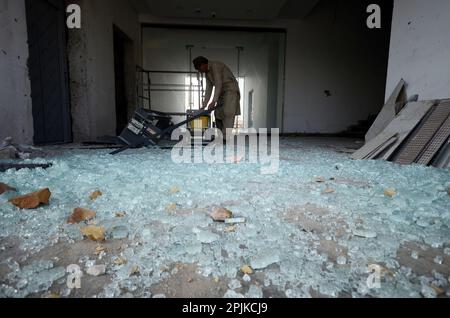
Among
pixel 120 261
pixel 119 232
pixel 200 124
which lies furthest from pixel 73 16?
pixel 120 261

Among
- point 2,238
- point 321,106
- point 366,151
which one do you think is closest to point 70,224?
point 2,238

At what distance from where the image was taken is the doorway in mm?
3898

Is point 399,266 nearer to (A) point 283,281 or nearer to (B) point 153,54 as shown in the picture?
(A) point 283,281

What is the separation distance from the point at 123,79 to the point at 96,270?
6996mm

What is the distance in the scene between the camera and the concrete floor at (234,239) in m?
0.81

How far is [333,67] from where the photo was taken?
27.0 ft

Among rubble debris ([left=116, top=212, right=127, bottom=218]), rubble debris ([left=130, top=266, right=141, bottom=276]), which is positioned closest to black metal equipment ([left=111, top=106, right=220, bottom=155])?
rubble debris ([left=116, top=212, right=127, bottom=218])

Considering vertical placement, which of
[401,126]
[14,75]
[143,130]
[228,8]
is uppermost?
[228,8]

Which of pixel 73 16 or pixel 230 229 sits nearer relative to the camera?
pixel 230 229

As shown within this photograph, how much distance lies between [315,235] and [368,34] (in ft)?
29.6

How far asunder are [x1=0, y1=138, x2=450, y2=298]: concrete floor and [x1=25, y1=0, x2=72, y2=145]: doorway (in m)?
2.40

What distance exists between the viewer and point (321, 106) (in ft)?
27.5

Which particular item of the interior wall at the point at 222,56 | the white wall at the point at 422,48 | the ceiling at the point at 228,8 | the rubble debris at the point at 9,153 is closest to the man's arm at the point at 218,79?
the white wall at the point at 422,48

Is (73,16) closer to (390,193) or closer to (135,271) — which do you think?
(135,271)
